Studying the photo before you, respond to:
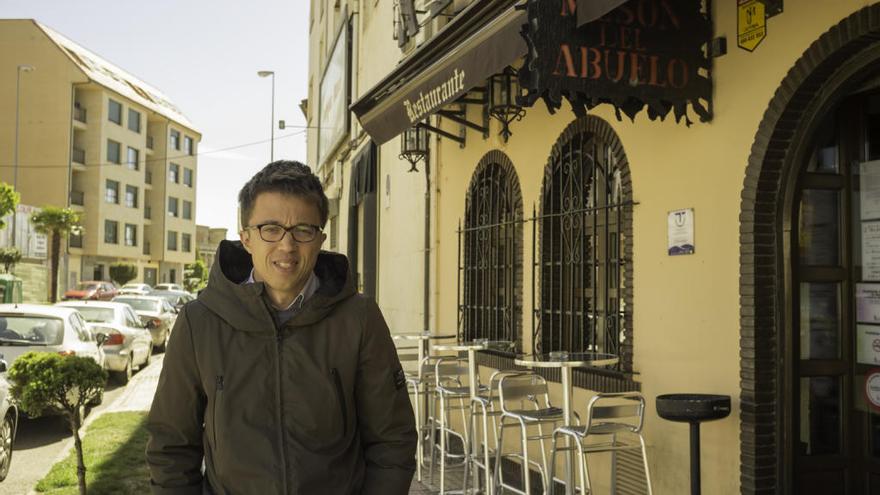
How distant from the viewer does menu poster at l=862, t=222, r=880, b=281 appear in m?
5.06

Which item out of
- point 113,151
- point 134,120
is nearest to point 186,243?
point 134,120

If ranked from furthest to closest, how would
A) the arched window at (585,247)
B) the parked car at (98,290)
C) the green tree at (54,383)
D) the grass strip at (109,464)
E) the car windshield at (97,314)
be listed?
the parked car at (98,290)
the car windshield at (97,314)
the grass strip at (109,464)
the green tree at (54,383)
the arched window at (585,247)

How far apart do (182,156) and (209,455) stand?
6944 cm

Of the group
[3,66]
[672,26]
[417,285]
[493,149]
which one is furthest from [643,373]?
[3,66]

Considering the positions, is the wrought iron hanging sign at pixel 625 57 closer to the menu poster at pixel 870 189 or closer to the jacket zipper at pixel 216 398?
the menu poster at pixel 870 189

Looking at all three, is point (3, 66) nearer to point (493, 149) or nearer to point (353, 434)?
point (493, 149)

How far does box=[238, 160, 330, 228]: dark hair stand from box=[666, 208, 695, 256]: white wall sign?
11.5ft

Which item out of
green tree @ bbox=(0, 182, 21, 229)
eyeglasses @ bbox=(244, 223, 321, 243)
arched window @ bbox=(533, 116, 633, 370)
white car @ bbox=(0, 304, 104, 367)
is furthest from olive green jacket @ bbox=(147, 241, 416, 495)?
green tree @ bbox=(0, 182, 21, 229)

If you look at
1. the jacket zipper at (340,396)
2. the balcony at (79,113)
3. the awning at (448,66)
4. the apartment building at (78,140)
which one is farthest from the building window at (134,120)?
the jacket zipper at (340,396)

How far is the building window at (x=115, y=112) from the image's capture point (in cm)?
5600

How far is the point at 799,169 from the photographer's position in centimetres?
484

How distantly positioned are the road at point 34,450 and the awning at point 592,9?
5.96 metres

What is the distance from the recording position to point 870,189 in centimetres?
514

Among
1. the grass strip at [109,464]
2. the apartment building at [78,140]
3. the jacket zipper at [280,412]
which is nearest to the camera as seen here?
the jacket zipper at [280,412]
